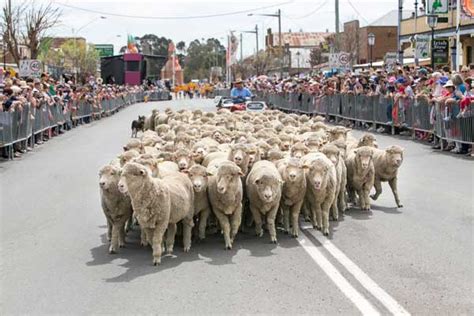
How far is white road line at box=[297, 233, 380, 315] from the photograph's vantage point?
6.19m

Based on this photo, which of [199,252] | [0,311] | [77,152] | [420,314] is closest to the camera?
[420,314]

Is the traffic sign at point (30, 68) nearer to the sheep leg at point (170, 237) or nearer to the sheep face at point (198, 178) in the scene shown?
the sheep face at point (198, 178)

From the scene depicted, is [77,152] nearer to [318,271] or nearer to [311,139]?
[311,139]

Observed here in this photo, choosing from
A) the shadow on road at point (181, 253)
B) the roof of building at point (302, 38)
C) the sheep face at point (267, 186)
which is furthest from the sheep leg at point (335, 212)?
the roof of building at point (302, 38)

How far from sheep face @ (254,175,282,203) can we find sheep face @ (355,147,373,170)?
2275mm

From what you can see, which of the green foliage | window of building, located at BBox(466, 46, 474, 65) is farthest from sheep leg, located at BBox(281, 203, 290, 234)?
the green foliage

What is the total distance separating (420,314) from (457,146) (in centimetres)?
1294

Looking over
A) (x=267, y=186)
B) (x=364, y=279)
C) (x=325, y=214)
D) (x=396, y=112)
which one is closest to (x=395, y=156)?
(x=325, y=214)

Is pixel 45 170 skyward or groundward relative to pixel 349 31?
groundward

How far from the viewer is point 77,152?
21031 millimetres

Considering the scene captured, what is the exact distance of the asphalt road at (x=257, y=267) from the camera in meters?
6.43

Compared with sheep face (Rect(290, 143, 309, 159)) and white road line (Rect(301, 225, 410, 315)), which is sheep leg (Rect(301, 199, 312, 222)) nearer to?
white road line (Rect(301, 225, 410, 315))

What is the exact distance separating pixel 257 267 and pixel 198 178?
5.04ft

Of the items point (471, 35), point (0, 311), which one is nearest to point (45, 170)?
point (0, 311)
